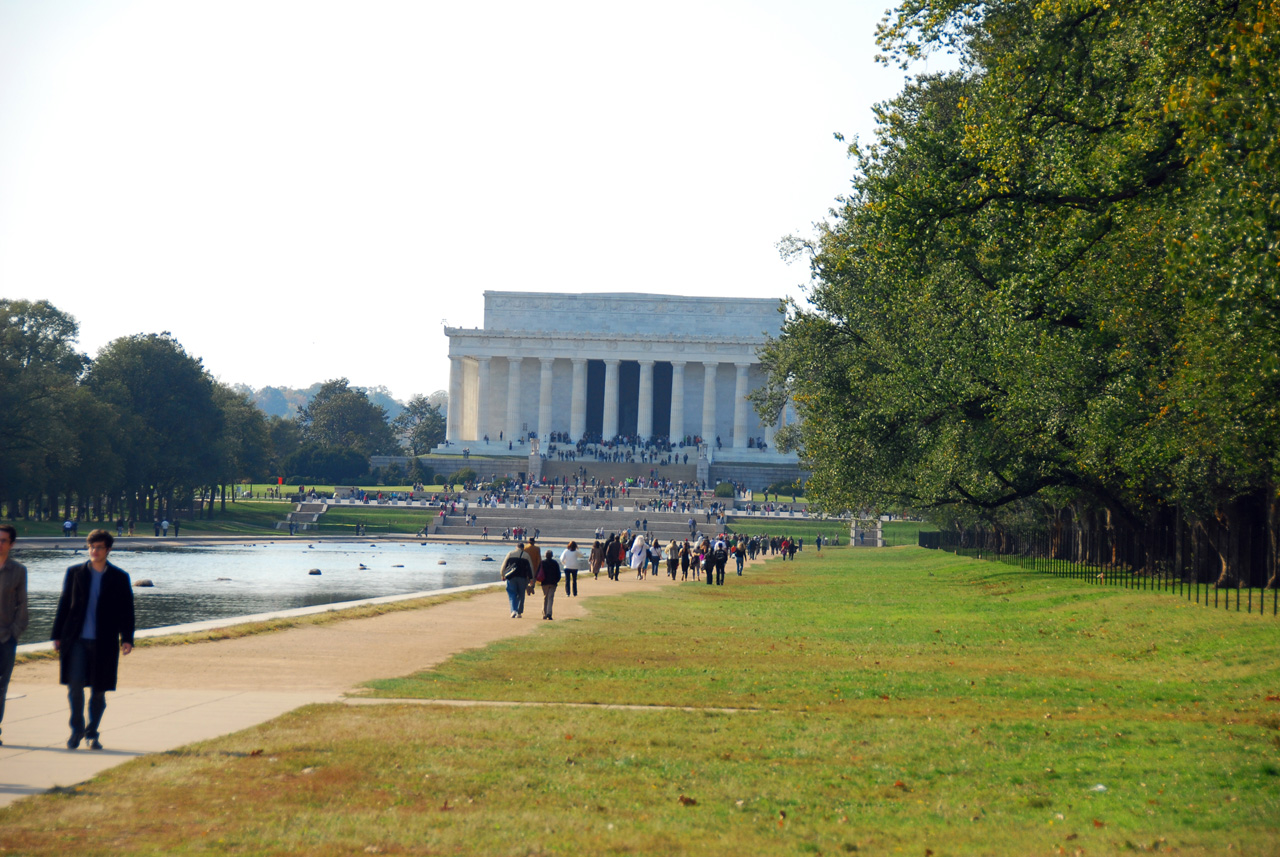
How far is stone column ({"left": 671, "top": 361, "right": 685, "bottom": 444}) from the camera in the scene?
132 meters

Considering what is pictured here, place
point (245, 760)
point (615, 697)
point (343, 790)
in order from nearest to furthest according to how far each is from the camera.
→ 1. point (343, 790)
2. point (245, 760)
3. point (615, 697)

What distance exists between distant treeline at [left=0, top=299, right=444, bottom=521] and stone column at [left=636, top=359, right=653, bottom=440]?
44554 mm

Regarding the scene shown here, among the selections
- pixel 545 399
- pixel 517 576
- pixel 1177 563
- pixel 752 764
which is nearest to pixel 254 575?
pixel 517 576

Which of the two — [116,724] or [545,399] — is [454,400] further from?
[116,724]

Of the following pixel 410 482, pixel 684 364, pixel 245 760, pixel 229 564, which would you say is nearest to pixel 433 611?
pixel 245 760

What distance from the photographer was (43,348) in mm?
76250

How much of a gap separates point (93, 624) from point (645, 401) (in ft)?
403

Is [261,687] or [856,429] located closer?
[261,687]

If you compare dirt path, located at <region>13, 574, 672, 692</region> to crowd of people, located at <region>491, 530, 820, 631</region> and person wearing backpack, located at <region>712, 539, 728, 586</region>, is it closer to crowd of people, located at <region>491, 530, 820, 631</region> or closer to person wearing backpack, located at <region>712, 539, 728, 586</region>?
crowd of people, located at <region>491, 530, 820, 631</region>

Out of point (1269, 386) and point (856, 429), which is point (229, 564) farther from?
point (1269, 386)

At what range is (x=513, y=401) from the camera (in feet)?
435

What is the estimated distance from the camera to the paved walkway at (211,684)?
1011 cm

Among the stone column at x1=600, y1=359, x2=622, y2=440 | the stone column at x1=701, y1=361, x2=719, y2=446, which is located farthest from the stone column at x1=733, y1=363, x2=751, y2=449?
the stone column at x1=600, y1=359, x2=622, y2=440

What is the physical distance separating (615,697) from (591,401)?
130971mm
